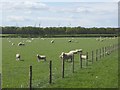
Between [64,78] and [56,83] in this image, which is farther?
[64,78]

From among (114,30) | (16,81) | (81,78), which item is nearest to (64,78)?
(81,78)

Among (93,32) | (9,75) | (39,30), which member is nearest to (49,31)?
(39,30)

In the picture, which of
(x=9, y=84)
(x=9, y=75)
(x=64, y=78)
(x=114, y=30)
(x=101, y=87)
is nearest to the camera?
(x=101, y=87)

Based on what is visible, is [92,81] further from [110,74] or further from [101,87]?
[110,74]

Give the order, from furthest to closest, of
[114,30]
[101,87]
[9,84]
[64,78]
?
[114,30], [64,78], [9,84], [101,87]

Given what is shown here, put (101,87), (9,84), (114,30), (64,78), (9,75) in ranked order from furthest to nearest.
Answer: (114,30) < (9,75) < (64,78) < (9,84) < (101,87)

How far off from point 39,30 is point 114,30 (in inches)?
1706

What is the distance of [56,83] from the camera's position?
17922 millimetres

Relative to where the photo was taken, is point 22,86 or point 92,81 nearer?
point 22,86

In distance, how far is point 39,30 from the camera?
199375 millimetres

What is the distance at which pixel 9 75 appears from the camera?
72.0ft

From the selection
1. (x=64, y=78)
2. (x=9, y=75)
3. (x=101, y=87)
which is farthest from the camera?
(x=9, y=75)

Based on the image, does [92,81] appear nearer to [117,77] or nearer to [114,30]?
[117,77]

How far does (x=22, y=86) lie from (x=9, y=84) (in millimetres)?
1207
